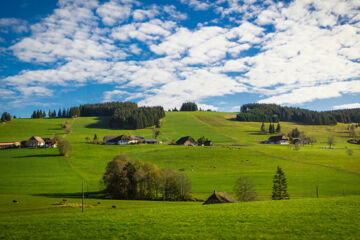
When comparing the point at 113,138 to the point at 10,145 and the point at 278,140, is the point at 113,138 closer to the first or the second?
the point at 10,145

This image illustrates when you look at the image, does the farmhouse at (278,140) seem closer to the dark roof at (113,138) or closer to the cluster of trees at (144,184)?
the dark roof at (113,138)

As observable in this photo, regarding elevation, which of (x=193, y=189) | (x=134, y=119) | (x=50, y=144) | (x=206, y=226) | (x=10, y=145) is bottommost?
(x=193, y=189)

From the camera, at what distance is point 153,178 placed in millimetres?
57062

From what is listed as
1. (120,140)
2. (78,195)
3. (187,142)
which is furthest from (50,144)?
(78,195)

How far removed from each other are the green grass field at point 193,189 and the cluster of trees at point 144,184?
532 centimetres

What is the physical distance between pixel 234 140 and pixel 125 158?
9233 cm

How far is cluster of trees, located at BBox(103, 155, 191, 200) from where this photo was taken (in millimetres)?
55719

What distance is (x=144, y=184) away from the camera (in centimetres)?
5700

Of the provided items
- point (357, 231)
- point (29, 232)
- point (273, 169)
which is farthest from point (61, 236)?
point (273, 169)

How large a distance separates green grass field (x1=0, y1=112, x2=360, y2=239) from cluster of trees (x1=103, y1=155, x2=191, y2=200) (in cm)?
532

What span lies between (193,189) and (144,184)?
1265 centimetres

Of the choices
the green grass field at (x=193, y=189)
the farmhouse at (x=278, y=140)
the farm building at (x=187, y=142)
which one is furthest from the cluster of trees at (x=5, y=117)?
the farmhouse at (x=278, y=140)

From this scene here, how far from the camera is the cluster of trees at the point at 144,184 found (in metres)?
55.7

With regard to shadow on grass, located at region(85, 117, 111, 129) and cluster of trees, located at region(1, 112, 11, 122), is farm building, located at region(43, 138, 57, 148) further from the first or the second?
cluster of trees, located at region(1, 112, 11, 122)
